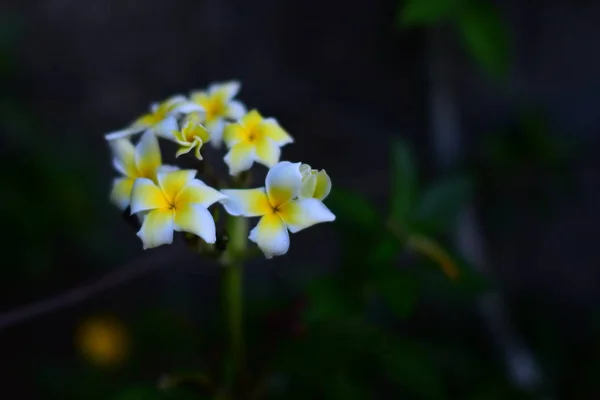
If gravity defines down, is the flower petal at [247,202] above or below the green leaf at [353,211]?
above

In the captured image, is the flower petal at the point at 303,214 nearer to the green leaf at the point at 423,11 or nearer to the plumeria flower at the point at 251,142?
the plumeria flower at the point at 251,142

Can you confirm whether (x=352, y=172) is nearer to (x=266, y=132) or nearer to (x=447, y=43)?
(x=447, y=43)

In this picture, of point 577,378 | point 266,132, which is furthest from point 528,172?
point 266,132

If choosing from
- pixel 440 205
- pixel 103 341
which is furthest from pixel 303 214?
pixel 103 341

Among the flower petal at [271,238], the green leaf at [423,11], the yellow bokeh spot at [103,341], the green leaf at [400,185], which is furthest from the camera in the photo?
the yellow bokeh spot at [103,341]

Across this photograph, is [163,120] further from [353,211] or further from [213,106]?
[353,211]

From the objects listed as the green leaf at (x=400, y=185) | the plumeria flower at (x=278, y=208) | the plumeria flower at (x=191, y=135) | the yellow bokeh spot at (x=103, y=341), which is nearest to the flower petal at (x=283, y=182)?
the plumeria flower at (x=278, y=208)

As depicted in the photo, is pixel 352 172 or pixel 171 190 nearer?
pixel 171 190

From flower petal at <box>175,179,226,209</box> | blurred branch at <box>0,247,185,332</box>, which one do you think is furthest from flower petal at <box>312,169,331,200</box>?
blurred branch at <box>0,247,185,332</box>
